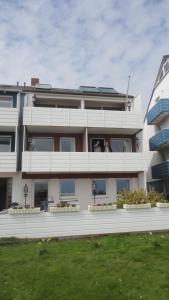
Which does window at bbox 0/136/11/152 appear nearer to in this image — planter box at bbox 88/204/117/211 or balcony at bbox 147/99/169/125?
planter box at bbox 88/204/117/211

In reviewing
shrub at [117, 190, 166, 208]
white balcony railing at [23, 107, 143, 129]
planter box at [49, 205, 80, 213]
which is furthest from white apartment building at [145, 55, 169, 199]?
planter box at [49, 205, 80, 213]

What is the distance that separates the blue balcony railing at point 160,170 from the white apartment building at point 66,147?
2.94 m

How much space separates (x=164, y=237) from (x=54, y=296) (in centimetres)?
745

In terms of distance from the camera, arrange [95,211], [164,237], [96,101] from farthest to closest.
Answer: [96,101]
[95,211]
[164,237]

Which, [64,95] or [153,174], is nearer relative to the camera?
[64,95]

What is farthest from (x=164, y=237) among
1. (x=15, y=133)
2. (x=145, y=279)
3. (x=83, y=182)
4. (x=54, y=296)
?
(x=15, y=133)

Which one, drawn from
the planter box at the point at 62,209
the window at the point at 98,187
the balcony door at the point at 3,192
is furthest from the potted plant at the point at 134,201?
the balcony door at the point at 3,192

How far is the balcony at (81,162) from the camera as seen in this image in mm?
18344

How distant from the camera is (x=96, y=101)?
73.8 feet

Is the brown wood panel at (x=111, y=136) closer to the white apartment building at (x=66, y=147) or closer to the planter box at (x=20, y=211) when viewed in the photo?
the white apartment building at (x=66, y=147)

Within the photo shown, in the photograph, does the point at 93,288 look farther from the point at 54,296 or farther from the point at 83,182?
the point at 83,182

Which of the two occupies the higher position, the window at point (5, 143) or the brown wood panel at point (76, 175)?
the window at point (5, 143)

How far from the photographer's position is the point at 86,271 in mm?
7762

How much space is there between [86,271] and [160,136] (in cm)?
1826
